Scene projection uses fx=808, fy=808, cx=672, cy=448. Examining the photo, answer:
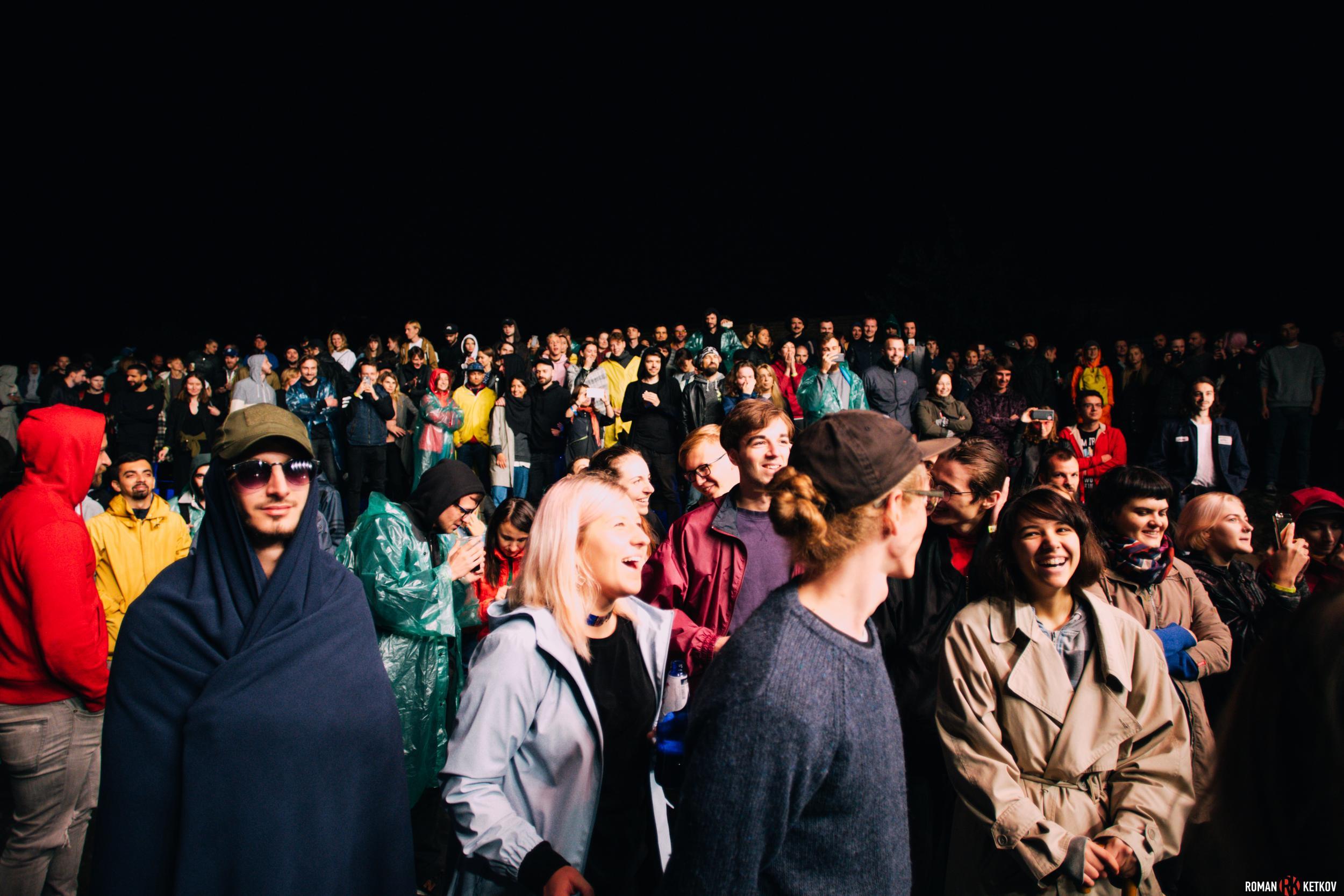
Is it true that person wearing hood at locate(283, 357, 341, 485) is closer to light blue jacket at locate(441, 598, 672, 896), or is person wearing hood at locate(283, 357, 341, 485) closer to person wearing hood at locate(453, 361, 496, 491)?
person wearing hood at locate(453, 361, 496, 491)

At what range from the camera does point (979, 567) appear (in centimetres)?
279

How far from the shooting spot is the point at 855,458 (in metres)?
1.63

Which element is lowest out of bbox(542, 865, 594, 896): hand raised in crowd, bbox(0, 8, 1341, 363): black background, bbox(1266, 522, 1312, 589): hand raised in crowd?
bbox(542, 865, 594, 896): hand raised in crowd

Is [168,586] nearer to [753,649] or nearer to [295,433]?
[295,433]

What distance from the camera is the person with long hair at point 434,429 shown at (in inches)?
398

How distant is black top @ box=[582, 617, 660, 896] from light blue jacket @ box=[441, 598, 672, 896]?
7 centimetres

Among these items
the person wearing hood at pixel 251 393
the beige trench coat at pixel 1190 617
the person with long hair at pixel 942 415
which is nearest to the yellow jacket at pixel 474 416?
the person wearing hood at pixel 251 393

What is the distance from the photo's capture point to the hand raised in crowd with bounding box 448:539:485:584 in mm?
3678

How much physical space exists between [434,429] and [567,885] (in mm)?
8888

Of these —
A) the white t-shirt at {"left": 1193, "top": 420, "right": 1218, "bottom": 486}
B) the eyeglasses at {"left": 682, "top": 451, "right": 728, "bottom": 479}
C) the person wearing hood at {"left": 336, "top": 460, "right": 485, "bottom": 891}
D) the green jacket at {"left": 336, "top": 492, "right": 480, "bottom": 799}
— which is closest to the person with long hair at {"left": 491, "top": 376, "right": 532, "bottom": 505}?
the person wearing hood at {"left": 336, "top": 460, "right": 485, "bottom": 891}

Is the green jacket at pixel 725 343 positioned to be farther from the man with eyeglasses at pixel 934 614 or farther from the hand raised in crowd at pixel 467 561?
the man with eyeglasses at pixel 934 614

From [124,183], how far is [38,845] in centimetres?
2510

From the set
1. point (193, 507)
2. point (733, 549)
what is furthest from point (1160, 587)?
point (193, 507)

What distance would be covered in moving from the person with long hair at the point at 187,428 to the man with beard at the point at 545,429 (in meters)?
5.07
